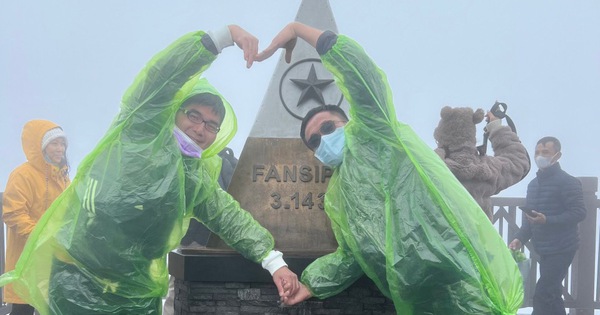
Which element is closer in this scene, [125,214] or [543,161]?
[125,214]

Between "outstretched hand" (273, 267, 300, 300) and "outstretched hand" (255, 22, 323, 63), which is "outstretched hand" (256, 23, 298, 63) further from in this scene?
"outstretched hand" (273, 267, 300, 300)

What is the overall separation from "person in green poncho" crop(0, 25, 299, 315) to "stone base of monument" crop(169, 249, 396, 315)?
487mm

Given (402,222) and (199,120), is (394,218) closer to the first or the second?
(402,222)

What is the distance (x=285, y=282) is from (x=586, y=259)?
506 cm

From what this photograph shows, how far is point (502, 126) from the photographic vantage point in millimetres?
4387

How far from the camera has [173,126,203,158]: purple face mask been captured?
3.28 m

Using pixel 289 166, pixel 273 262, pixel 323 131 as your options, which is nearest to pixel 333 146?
pixel 323 131

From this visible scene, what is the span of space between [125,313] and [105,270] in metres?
0.24

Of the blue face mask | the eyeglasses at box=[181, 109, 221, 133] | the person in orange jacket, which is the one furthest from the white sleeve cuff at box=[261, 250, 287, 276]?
the person in orange jacket

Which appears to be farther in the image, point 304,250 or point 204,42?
point 304,250

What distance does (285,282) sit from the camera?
3.31m

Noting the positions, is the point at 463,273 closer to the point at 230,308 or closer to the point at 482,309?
the point at 482,309

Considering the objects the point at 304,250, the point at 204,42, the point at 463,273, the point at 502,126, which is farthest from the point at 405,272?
the point at 502,126

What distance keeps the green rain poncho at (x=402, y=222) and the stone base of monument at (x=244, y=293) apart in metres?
0.44
